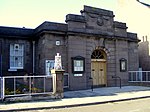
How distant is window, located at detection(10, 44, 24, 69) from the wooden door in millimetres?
6391

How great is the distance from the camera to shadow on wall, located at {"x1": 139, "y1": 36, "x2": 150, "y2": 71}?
78.9ft

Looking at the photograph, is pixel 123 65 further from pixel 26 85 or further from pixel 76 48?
pixel 26 85

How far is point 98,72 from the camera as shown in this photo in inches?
774

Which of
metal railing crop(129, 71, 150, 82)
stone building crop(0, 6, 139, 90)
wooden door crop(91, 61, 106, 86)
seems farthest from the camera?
metal railing crop(129, 71, 150, 82)

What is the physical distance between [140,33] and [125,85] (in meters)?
7.46

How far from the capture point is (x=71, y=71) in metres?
17.5

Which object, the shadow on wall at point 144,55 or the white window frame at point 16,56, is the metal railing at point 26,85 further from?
the shadow on wall at point 144,55

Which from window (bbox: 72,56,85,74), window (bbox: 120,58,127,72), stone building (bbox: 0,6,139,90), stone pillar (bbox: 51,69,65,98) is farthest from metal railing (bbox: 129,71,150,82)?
stone pillar (bbox: 51,69,65,98)

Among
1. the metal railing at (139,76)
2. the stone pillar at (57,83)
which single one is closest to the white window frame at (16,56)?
the stone pillar at (57,83)

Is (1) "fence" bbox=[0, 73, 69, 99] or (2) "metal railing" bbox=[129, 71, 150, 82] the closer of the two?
(1) "fence" bbox=[0, 73, 69, 99]

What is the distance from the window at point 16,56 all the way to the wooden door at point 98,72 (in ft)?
21.0

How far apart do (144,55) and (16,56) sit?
45.9 ft

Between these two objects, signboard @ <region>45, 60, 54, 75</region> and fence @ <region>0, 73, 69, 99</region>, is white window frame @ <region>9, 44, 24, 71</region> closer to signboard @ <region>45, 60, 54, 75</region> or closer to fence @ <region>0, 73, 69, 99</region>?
signboard @ <region>45, 60, 54, 75</region>

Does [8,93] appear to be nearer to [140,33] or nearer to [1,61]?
[1,61]
